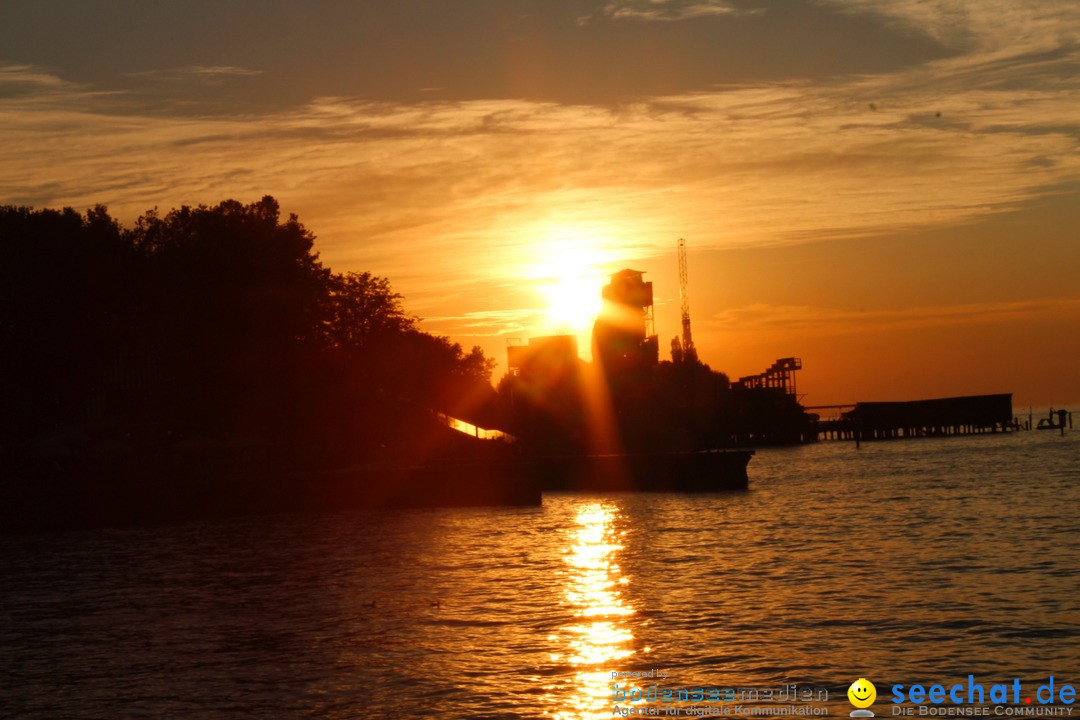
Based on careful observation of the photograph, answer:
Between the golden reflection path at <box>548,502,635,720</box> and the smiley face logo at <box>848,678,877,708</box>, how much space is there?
370cm

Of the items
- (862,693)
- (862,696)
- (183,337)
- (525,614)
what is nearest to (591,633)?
(525,614)

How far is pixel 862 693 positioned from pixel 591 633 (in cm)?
705

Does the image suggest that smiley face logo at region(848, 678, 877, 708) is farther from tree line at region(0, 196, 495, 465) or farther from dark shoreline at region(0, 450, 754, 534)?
tree line at region(0, 196, 495, 465)

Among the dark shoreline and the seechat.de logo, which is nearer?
the seechat.de logo

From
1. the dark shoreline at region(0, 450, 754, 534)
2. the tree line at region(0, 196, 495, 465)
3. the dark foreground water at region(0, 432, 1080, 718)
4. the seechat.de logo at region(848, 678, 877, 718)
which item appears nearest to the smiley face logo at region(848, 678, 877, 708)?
the seechat.de logo at region(848, 678, 877, 718)

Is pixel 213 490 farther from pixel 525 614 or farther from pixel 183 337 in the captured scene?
pixel 525 614

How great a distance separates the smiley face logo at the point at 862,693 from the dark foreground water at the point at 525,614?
0.25 m

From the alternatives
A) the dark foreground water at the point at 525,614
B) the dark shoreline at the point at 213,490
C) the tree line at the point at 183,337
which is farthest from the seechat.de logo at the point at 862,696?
the tree line at the point at 183,337

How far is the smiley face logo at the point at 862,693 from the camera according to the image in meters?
17.8

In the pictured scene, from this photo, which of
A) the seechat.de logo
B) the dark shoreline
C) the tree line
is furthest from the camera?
the tree line

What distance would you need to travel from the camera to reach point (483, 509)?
6681 cm

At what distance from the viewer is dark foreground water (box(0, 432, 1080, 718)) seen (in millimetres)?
19484

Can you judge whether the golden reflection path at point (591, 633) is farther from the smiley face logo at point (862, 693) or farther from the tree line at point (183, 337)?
the tree line at point (183, 337)

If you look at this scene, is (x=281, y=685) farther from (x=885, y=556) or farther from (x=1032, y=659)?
(x=885, y=556)
